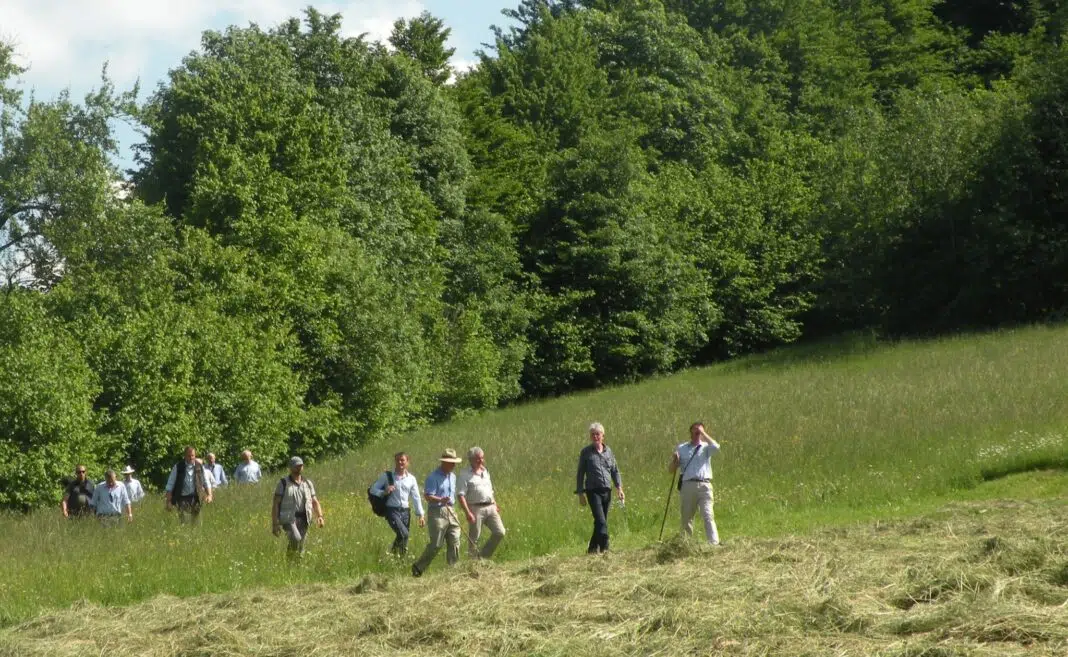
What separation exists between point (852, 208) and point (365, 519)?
3795 cm

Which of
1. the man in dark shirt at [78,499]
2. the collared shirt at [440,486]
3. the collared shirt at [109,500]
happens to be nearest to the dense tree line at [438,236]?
the man in dark shirt at [78,499]

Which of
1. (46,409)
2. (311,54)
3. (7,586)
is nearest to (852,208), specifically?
(311,54)

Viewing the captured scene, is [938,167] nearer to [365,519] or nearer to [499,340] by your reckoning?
[499,340]

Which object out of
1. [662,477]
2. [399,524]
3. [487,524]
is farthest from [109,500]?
[662,477]

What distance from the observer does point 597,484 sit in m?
17.8

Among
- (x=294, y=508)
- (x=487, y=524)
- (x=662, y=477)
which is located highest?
(x=294, y=508)

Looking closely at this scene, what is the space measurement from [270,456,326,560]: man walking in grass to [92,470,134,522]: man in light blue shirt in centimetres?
612

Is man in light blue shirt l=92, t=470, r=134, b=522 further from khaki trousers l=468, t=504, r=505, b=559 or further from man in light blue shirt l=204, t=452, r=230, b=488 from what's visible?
khaki trousers l=468, t=504, r=505, b=559

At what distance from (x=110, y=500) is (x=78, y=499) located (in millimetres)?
1761

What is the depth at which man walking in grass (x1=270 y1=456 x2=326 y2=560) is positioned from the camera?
1839cm

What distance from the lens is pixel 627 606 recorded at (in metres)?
12.1

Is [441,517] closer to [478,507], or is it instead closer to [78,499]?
[478,507]

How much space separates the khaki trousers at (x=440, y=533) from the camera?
→ 55.9 ft

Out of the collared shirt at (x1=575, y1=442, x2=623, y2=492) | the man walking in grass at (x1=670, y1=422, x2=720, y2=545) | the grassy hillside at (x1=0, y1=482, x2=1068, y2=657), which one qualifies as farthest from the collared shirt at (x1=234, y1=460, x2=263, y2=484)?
the grassy hillside at (x1=0, y1=482, x2=1068, y2=657)
